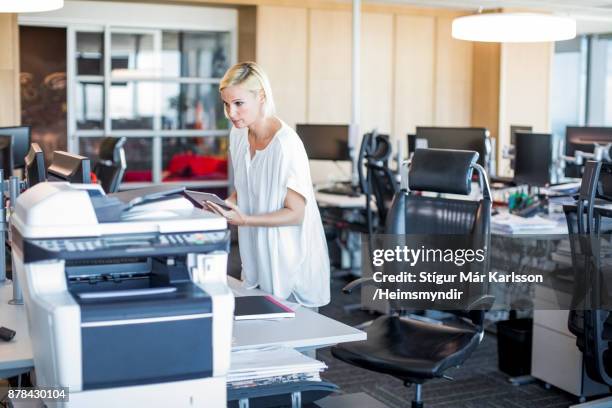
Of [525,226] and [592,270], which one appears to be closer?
[592,270]

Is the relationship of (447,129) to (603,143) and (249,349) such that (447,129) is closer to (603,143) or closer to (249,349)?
(603,143)

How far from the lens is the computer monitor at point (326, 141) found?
7.95 meters

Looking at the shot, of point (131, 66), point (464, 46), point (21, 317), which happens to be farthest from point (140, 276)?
point (464, 46)

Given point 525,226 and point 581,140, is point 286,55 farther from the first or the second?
point 525,226

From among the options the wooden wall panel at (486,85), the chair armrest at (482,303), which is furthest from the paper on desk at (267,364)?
the wooden wall panel at (486,85)

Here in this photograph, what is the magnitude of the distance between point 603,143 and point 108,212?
4.75m

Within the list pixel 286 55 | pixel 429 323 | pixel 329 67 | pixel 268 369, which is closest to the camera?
pixel 268 369

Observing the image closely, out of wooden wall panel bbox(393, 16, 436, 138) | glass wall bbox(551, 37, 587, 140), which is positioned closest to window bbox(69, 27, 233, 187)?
wooden wall panel bbox(393, 16, 436, 138)

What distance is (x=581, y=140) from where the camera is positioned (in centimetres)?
626

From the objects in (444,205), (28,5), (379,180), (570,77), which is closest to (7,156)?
(28,5)

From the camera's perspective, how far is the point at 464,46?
1020 cm

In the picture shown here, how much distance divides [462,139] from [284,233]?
3492 mm

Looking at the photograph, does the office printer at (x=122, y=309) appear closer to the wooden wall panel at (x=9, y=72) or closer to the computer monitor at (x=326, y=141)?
the computer monitor at (x=326, y=141)

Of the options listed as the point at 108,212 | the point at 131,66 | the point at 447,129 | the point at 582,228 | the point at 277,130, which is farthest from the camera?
the point at 131,66
